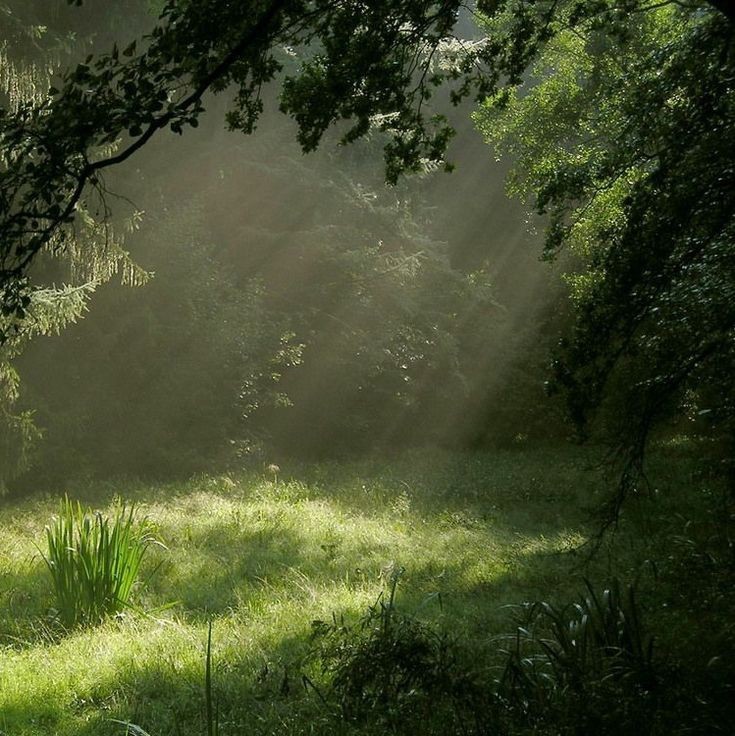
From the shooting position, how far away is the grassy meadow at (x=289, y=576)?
5.09 meters

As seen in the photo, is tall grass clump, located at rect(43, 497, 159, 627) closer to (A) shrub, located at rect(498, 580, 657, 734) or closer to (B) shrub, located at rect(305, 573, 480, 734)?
(B) shrub, located at rect(305, 573, 480, 734)

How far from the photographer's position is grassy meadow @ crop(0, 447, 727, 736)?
200 inches

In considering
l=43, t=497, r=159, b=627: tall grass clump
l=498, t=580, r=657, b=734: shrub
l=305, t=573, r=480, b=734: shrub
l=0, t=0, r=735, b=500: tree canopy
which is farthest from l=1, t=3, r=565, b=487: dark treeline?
l=498, t=580, r=657, b=734: shrub

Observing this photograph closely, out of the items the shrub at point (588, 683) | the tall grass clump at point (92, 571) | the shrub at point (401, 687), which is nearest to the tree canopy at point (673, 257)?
the shrub at point (588, 683)

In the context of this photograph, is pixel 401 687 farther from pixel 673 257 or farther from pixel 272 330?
pixel 272 330

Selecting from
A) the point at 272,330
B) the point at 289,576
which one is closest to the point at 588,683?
the point at 289,576

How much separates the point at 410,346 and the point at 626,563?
11440 mm

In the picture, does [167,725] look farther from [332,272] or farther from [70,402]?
[332,272]

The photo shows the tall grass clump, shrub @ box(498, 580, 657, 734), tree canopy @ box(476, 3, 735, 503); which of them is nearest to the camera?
shrub @ box(498, 580, 657, 734)

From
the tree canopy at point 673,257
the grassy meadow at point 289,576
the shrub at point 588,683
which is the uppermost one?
the tree canopy at point 673,257

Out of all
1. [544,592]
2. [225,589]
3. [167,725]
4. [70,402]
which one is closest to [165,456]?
[70,402]

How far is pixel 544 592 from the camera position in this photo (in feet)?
24.6

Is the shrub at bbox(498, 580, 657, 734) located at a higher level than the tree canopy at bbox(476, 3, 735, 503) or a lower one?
lower

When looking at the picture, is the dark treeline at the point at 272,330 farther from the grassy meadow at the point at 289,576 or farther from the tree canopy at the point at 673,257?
the tree canopy at the point at 673,257
